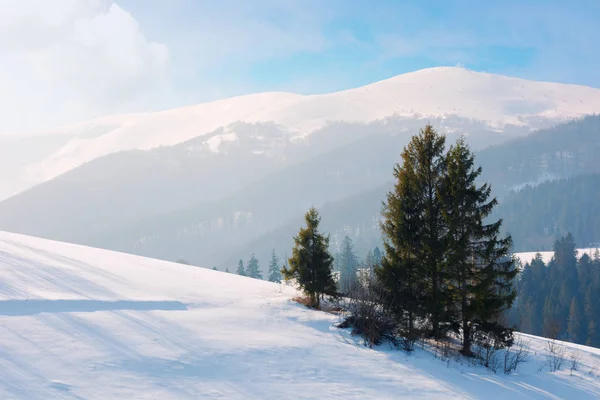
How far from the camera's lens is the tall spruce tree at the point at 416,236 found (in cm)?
1645

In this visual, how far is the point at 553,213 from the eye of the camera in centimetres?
17238

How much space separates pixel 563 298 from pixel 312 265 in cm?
6885

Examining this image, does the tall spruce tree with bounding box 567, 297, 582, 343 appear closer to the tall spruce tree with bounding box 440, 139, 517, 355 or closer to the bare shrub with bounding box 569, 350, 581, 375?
the bare shrub with bounding box 569, 350, 581, 375

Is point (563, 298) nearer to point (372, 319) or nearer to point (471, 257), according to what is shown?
point (471, 257)

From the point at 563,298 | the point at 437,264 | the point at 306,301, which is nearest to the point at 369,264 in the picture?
the point at 306,301

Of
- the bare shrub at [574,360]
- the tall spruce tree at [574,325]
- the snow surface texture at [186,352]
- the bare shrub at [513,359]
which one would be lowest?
the tall spruce tree at [574,325]

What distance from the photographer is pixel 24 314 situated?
1121 cm

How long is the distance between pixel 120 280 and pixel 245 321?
620 cm

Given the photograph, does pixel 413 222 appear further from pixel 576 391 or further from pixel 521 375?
pixel 576 391

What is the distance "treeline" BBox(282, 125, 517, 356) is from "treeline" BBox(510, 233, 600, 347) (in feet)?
160

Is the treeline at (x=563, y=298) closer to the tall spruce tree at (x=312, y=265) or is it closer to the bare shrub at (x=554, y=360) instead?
the bare shrub at (x=554, y=360)

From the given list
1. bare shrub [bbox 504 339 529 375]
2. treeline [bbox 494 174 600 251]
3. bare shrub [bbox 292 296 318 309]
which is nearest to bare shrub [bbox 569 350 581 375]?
bare shrub [bbox 504 339 529 375]

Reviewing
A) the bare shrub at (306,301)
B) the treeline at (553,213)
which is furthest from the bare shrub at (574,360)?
the treeline at (553,213)

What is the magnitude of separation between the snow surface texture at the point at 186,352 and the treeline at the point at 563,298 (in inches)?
2033
